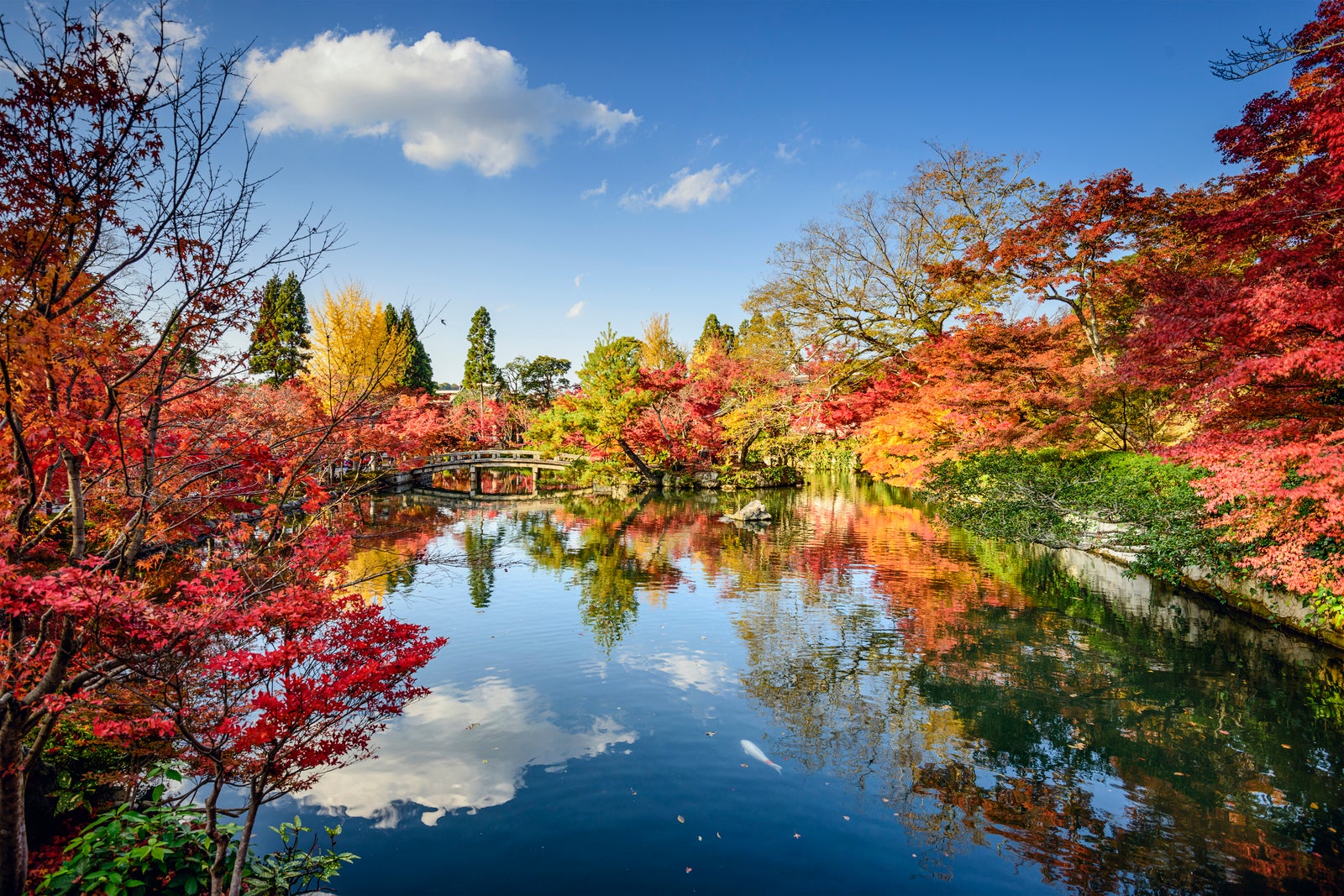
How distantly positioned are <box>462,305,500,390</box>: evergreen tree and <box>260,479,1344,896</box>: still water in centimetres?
2858

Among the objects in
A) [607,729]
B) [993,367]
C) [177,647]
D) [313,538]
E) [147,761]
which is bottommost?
[607,729]

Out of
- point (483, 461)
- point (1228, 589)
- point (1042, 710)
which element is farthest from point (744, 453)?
point (1042, 710)

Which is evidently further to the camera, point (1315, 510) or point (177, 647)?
point (1315, 510)

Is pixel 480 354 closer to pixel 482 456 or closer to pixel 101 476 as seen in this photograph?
pixel 482 456

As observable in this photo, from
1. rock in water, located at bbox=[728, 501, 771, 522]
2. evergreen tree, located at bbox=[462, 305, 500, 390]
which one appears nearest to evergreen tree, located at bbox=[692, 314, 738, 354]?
evergreen tree, located at bbox=[462, 305, 500, 390]

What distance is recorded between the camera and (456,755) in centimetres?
589

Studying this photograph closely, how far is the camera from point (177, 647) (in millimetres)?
3484

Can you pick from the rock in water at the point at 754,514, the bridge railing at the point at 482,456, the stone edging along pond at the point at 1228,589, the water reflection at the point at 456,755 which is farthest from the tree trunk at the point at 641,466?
the water reflection at the point at 456,755

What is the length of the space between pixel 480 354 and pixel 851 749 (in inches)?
1441

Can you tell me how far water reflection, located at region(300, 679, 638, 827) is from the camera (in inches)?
204

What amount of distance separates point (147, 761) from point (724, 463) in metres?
23.5

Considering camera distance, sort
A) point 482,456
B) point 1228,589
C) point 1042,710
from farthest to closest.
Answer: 1. point 482,456
2. point 1228,589
3. point 1042,710

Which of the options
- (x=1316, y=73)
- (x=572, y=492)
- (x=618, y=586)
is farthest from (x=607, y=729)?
(x=572, y=492)

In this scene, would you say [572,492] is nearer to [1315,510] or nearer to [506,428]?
[506,428]
